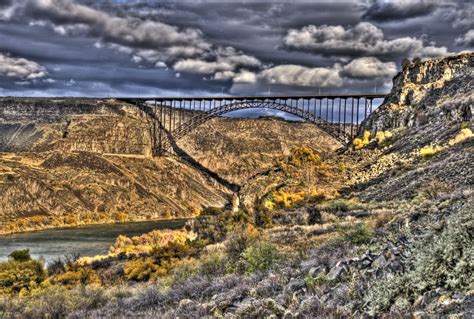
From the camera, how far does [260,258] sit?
43.4 ft

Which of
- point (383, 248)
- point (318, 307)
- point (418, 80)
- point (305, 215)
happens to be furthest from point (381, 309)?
point (418, 80)

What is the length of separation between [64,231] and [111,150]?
150 ft

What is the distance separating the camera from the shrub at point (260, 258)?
42.2ft

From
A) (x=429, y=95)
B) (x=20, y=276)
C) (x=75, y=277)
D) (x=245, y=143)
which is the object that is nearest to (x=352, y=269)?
(x=75, y=277)

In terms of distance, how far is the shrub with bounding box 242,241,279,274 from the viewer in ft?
42.2

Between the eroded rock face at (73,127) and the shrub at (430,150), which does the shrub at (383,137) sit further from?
the eroded rock face at (73,127)

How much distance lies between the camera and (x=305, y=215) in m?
24.4

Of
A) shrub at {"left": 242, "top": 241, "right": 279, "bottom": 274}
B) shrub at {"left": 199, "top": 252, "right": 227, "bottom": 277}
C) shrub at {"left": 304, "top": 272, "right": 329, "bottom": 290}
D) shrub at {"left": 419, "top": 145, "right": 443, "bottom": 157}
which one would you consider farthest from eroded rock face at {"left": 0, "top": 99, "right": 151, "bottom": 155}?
shrub at {"left": 304, "top": 272, "right": 329, "bottom": 290}

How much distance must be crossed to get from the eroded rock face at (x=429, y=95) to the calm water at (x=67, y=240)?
35.7 meters

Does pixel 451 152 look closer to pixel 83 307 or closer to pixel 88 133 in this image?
pixel 83 307

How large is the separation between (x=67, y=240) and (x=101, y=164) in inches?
1770

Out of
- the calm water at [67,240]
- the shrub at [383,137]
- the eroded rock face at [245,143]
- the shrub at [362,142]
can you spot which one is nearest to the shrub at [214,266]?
the shrub at [383,137]

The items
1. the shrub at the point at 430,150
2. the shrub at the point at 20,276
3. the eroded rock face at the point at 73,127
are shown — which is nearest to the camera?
the shrub at the point at 20,276

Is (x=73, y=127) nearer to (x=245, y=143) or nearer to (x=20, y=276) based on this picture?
(x=245, y=143)
